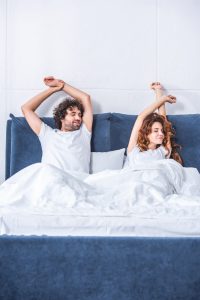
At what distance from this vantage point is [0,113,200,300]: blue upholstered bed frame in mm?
1520

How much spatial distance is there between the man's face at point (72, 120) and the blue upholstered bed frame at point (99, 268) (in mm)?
1562

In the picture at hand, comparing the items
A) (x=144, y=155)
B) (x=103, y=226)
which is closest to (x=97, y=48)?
(x=144, y=155)

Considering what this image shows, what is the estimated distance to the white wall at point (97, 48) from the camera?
10.9ft

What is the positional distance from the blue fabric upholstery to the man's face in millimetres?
1567

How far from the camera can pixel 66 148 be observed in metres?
2.88

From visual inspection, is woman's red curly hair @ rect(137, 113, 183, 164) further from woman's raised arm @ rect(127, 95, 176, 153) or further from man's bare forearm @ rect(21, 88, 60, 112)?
man's bare forearm @ rect(21, 88, 60, 112)

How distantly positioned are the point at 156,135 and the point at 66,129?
705mm

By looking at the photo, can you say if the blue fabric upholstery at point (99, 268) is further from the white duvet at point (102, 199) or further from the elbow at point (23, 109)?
the elbow at point (23, 109)

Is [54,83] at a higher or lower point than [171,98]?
higher

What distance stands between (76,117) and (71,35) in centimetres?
82

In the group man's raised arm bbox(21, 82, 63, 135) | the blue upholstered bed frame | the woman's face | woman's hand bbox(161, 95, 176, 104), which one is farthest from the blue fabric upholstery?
woman's hand bbox(161, 95, 176, 104)

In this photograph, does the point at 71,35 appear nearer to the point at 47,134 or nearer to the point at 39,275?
the point at 47,134

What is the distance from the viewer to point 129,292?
1522 mm

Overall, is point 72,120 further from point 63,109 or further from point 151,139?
point 151,139
